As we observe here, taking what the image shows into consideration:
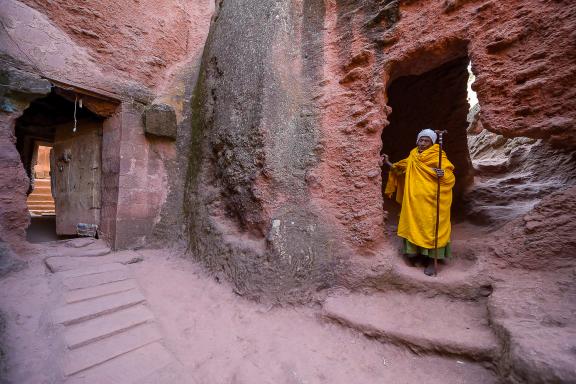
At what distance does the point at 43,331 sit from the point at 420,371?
3269mm

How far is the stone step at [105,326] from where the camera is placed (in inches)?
93.4

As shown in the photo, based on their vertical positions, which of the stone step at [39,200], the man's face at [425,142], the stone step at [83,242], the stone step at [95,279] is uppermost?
the man's face at [425,142]

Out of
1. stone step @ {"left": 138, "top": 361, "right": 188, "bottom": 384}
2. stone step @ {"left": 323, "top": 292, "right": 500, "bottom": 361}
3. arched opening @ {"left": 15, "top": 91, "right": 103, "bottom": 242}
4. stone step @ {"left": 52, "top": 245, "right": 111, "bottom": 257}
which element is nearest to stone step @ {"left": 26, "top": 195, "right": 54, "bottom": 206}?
arched opening @ {"left": 15, "top": 91, "right": 103, "bottom": 242}

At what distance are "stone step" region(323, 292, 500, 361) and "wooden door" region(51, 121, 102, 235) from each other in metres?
4.28

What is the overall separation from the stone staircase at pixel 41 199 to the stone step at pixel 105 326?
400 inches

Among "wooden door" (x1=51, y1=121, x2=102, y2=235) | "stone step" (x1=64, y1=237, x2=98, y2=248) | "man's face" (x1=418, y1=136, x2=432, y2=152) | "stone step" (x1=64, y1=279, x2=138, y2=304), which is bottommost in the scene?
"stone step" (x1=64, y1=279, x2=138, y2=304)

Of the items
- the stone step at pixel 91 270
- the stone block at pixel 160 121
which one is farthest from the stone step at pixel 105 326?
the stone block at pixel 160 121

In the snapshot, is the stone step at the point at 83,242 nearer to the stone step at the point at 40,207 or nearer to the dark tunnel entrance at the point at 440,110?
the dark tunnel entrance at the point at 440,110

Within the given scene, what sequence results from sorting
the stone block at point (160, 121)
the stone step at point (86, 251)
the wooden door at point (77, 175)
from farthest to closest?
1. the wooden door at point (77, 175)
2. the stone block at point (160, 121)
3. the stone step at point (86, 251)

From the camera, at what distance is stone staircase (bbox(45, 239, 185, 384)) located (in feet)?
7.14

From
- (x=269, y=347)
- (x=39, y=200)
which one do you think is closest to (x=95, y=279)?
A: (x=269, y=347)

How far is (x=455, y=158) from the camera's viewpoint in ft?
17.0

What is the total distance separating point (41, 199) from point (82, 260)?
11437 millimetres

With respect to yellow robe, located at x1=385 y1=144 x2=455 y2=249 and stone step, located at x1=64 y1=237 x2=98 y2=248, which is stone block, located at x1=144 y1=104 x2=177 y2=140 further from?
yellow robe, located at x1=385 y1=144 x2=455 y2=249
